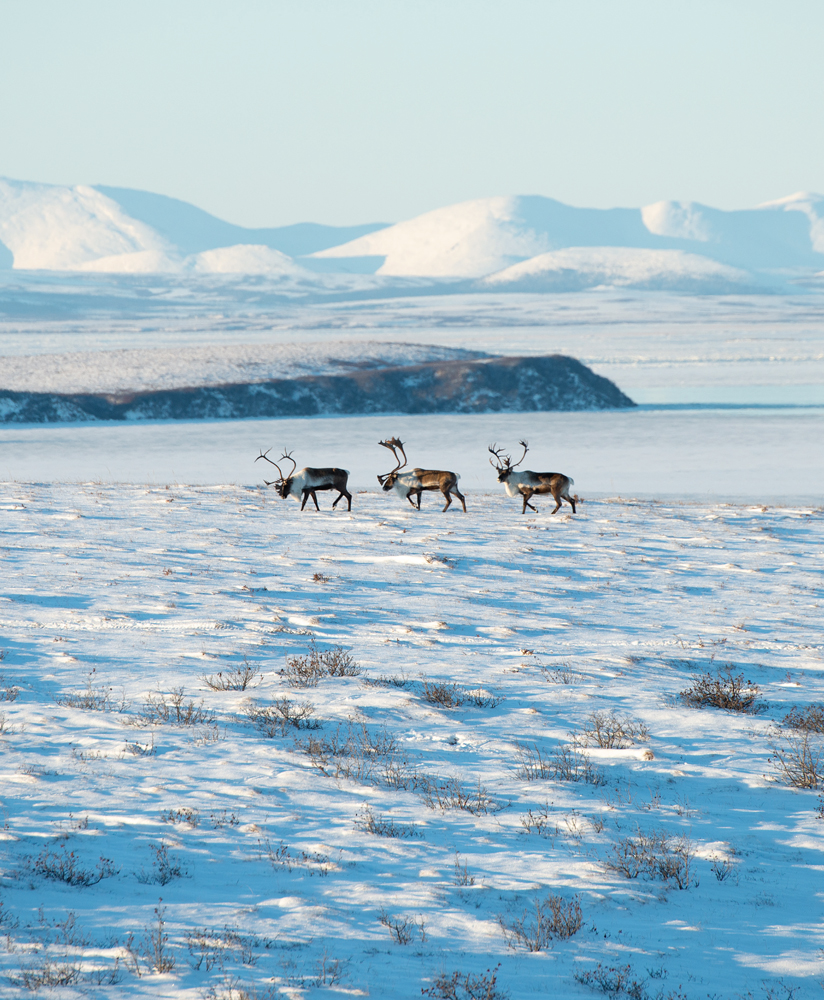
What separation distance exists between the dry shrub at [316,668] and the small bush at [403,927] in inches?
151

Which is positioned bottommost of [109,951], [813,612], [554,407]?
[109,951]

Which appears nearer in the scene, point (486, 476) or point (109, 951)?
point (109, 951)

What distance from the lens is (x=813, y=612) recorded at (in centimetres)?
1262

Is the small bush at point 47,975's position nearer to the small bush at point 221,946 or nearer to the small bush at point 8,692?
the small bush at point 221,946

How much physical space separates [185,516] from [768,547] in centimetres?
997

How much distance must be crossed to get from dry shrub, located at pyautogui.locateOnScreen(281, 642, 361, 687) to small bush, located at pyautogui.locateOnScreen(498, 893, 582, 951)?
13.1 feet

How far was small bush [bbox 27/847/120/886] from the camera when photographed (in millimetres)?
5867

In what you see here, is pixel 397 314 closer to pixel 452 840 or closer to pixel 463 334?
pixel 463 334

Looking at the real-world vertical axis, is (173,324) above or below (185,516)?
above

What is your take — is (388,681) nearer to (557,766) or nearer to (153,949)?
(557,766)

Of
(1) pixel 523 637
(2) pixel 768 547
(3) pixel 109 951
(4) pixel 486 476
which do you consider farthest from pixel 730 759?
(4) pixel 486 476

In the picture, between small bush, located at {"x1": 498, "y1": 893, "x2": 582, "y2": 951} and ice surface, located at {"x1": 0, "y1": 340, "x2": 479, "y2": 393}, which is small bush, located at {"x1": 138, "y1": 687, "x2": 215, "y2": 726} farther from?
ice surface, located at {"x1": 0, "y1": 340, "x2": 479, "y2": 393}

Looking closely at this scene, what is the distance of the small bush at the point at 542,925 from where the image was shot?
18.0 ft

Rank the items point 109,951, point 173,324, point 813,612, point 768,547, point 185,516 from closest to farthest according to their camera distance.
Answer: point 109,951, point 813,612, point 768,547, point 185,516, point 173,324
